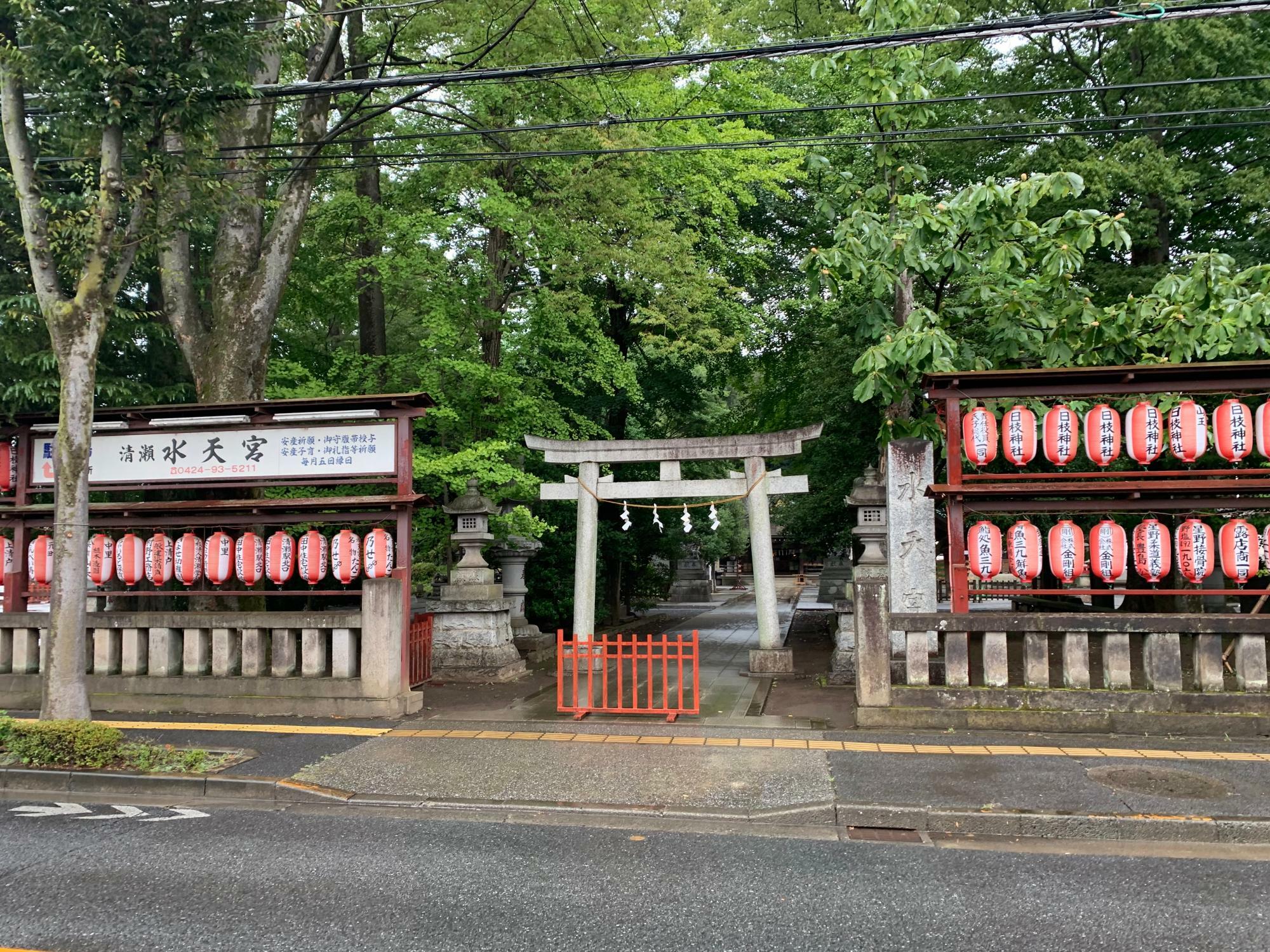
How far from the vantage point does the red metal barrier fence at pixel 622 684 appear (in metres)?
9.44

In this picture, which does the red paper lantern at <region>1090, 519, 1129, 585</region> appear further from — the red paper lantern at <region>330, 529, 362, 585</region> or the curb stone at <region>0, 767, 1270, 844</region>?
the red paper lantern at <region>330, 529, 362, 585</region>

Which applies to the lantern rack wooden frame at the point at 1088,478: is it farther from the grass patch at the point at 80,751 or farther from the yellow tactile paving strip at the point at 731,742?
the grass patch at the point at 80,751

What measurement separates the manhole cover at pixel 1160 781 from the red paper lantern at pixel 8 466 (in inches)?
535

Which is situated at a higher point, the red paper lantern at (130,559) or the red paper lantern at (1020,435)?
the red paper lantern at (1020,435)

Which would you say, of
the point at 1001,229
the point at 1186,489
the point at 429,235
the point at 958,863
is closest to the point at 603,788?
the point at 958,863

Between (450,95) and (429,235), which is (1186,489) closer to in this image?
(429,235)

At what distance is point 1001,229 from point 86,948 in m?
11.5

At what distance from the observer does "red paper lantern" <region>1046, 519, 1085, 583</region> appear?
8898 mm

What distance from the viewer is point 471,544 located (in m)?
13.4

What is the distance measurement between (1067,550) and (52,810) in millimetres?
9985

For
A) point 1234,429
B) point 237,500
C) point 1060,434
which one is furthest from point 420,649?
point 1234,429

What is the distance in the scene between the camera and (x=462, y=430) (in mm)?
14359

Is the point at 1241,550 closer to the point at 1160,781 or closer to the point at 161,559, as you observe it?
the point at 1160,781

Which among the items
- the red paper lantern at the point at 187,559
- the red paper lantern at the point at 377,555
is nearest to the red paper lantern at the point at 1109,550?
the red paper lantern at the point at 377,555
